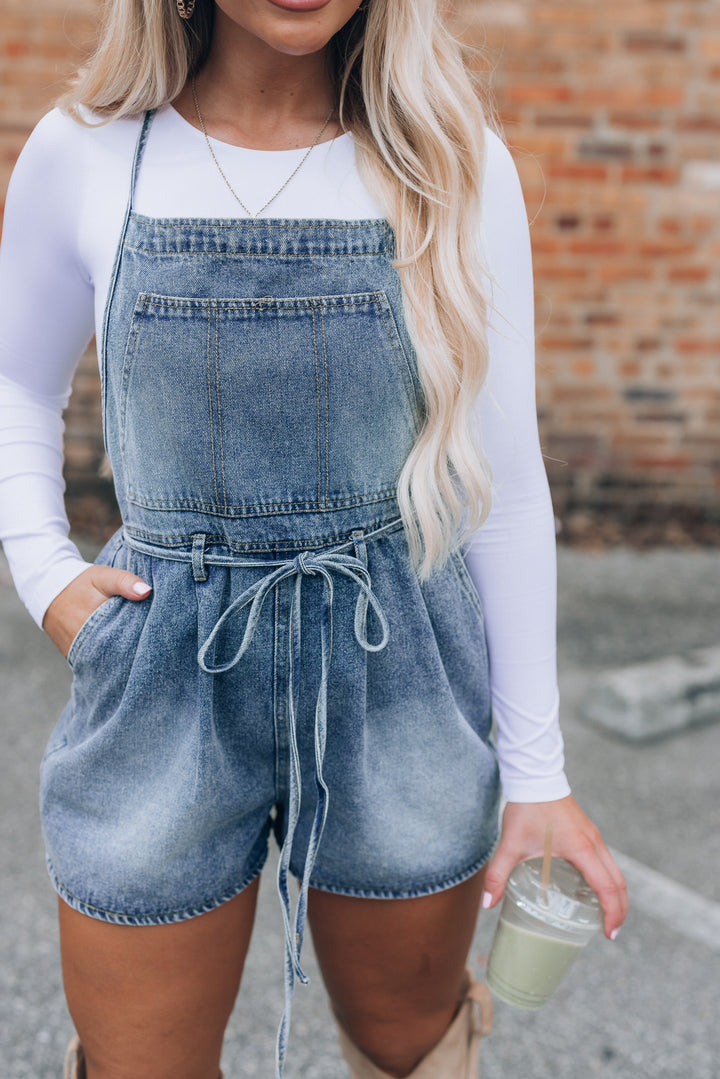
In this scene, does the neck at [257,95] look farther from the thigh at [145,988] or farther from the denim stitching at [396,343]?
the thigh at [145,988]

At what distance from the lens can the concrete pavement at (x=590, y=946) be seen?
2.09 meters

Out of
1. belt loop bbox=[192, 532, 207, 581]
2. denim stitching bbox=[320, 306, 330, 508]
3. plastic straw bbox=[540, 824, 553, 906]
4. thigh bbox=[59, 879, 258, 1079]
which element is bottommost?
thigh bbox=[59, 879, 258, 1079]

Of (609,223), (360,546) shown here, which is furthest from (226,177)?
(609,223)

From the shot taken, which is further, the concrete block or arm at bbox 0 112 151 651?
the concrete block

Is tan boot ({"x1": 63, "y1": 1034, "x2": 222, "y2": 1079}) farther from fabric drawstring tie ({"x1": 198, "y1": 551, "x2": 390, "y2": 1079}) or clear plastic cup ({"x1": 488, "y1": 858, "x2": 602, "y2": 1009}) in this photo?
clear plastic cup ({"x1": 488, "y1": 858, "x2": 602, "y2": 1009})

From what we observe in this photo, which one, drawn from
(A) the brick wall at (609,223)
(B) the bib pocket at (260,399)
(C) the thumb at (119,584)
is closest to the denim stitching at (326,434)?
(B) the bib pocket at (260,399)

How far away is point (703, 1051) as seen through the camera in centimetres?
210

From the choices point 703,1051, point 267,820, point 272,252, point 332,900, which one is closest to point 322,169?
point 272,252

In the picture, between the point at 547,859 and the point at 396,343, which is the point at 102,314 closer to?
the point at 396,343

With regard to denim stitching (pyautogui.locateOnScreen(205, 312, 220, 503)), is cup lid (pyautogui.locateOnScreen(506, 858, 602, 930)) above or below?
below

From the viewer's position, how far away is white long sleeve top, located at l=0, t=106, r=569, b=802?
1.14 metres

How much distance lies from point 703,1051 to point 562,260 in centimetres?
317

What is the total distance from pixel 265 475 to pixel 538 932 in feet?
2.16

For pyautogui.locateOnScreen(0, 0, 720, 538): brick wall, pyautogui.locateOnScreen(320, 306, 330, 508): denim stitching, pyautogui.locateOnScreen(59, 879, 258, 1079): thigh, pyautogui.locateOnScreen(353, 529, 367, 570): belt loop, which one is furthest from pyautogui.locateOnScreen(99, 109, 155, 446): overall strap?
pyautogui.locateOnScreen(0, 0, 720, 538): brick wall
